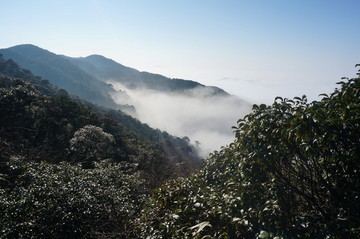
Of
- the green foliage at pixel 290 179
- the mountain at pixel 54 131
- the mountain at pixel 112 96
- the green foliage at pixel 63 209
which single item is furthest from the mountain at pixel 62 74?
the green foliage at pixel 290 179

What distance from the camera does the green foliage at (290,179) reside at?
2.74m

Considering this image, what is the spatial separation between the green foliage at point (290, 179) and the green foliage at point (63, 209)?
8.88 ft

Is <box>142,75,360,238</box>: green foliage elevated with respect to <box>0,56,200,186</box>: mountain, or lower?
elevated

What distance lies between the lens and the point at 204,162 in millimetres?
5953

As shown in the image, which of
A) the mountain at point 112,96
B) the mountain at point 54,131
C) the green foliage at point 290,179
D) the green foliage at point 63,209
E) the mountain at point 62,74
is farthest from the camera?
the mountain at point 112,96

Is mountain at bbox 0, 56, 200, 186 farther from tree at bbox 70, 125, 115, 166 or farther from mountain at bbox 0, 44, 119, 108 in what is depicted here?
mountain at bbox 0, 44, 119, 108

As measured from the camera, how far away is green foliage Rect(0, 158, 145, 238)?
5703mm

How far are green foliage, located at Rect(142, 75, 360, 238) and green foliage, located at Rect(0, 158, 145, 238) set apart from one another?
2708mm

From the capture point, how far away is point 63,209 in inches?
248

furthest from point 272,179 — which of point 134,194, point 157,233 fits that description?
point 134,194

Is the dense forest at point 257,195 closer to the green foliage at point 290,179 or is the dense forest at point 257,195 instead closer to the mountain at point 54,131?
the green foliage at point 290,179

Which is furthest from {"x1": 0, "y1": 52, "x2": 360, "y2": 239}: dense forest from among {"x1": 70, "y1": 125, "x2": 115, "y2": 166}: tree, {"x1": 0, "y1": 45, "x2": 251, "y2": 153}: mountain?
{"x1": 0, "y1": 45, "x2": 251, "y2": 153}: mountain

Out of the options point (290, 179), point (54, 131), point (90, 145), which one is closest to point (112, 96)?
point (54, 131)

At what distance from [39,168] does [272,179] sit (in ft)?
25.7
